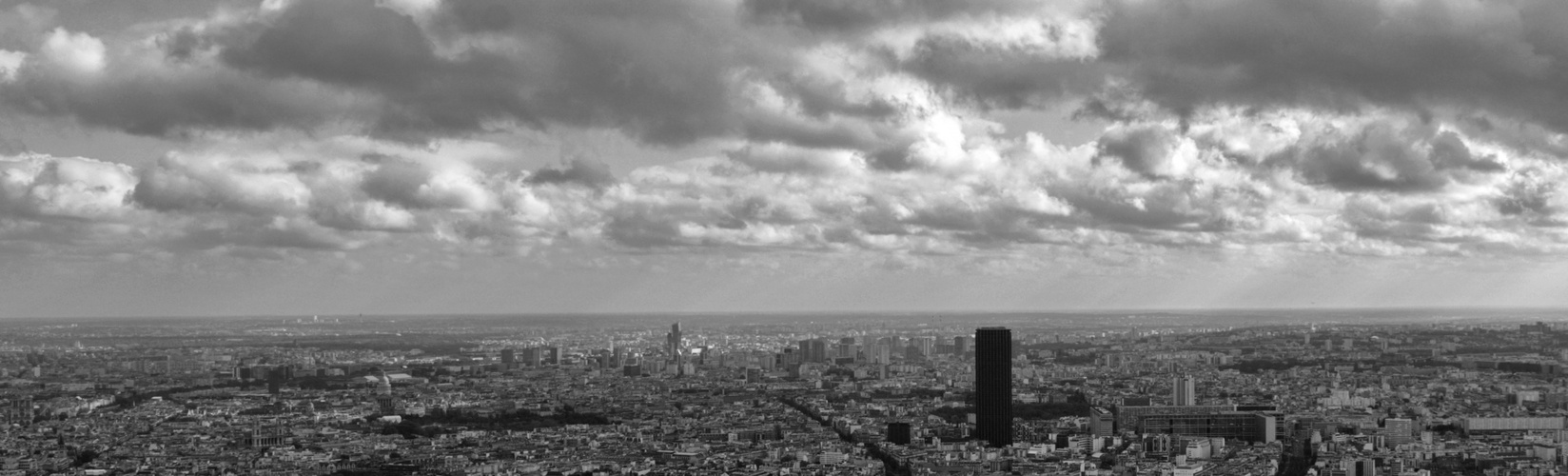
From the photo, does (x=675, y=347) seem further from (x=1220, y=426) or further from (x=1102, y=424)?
(x=1220, y=426)

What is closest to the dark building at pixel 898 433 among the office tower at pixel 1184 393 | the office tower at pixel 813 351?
the office tower at pixel 1184 393

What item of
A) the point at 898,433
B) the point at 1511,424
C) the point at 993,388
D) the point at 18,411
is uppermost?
the point at 993,388

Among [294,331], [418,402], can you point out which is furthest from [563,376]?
[294,331]

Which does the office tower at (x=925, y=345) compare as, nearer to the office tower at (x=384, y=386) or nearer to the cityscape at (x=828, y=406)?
the cityscape at (x=828, y=406)

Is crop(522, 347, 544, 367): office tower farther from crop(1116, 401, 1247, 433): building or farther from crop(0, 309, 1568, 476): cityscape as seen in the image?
crop(1116, 401, 1247, 433): building

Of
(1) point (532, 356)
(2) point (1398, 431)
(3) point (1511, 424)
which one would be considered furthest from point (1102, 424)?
(1) point (532, 356)

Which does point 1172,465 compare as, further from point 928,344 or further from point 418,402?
point 928,344

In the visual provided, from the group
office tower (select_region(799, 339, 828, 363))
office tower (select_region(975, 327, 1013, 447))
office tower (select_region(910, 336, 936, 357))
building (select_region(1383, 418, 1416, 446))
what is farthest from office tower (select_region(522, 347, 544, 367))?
building (select_region(1383, 418, 1416, 446))
